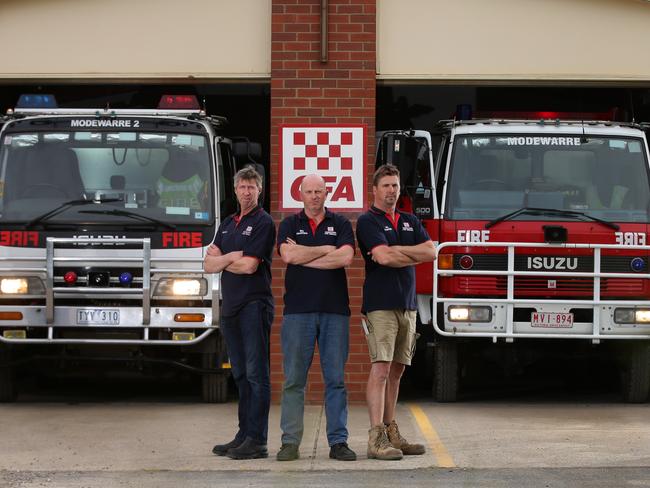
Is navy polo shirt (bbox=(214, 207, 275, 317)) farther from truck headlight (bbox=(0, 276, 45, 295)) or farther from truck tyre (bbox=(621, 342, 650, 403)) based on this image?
truck tyre (bbox=(621, 342, 650, 403))

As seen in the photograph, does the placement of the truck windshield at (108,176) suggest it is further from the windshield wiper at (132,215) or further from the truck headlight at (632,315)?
the truck headlight at (632,315)

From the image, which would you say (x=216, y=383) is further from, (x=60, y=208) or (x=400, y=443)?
(x=400, y=443)

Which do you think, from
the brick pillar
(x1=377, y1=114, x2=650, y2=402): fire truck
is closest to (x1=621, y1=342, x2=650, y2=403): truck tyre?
(x1=377, y1=114, x2=650, y2=402): fire truck

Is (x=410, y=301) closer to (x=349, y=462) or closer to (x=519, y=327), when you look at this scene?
(x=349, y=462)

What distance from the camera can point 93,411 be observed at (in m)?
12.1

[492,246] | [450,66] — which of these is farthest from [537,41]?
[492,246]

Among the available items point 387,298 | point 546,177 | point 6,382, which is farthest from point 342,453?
point 6,382

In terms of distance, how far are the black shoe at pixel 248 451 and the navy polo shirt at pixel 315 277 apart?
36.4 inches

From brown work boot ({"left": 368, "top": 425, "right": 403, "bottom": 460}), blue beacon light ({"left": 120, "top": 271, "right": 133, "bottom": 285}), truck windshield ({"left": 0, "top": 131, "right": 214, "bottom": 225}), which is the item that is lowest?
brown work boot ({"left": 368, "top": 425, "right": 403, "bottom": 460})

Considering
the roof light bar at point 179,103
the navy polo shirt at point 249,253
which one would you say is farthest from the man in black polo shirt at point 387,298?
the roof light bar at point 179,103

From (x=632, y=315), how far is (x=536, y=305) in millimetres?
880

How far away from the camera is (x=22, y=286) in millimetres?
12133

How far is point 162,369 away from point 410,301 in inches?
166

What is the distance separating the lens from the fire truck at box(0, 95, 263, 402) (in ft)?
39.6
